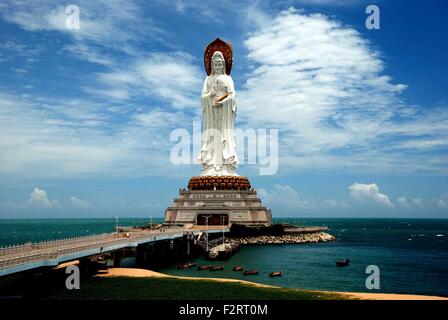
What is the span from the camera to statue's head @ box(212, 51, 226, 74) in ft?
226

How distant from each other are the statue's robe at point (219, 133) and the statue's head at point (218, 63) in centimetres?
84

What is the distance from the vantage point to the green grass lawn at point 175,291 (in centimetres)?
2588

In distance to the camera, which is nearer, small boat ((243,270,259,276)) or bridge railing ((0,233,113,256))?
bridge railing ((0,233,113,256))

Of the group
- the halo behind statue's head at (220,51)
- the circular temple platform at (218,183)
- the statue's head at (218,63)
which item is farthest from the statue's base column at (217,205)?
the halo behind statue's head at (220,51)

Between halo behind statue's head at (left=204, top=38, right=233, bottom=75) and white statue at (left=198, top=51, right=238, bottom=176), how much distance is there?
89cm

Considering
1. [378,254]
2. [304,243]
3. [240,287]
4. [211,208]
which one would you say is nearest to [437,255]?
[378,254]

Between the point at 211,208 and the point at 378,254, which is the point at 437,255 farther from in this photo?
the point at 211,208

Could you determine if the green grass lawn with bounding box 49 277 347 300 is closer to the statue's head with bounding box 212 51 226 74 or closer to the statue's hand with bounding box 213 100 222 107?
the statue's hand with bounding box 213 100 222 107

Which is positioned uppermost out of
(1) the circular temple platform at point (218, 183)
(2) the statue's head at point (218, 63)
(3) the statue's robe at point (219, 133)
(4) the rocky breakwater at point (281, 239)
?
(2) the statue's head at point (218, 63)

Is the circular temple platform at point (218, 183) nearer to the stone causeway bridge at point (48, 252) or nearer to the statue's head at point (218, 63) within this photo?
the statue's head at point (218, 63)

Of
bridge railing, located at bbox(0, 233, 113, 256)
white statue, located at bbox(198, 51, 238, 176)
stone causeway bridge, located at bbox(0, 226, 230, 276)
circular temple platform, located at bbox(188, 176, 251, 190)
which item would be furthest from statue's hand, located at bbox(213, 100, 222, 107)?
bridge railing, located at bbox(0, 233, 113, 256)

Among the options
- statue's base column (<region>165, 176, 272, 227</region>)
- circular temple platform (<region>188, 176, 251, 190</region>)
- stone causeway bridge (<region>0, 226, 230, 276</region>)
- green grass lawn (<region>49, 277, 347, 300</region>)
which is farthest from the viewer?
circular temple platform (<region>188, 176, 251, 190</region>)
